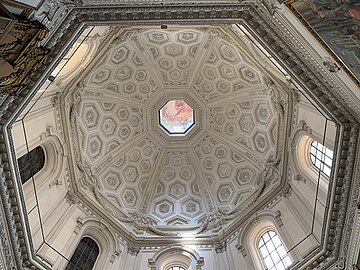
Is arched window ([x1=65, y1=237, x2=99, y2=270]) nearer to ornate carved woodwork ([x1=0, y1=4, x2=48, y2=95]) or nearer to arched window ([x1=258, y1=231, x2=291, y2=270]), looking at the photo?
arched window ([x1=258, y1=231, x2=291, y2=270])

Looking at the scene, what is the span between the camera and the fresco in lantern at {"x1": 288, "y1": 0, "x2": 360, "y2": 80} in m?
7.57

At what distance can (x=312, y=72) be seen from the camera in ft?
34.8

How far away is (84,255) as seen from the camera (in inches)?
653

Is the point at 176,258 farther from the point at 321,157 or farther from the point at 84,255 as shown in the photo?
the point at 321,157

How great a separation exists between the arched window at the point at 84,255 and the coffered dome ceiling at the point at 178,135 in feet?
5.69

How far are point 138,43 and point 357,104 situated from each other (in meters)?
15.2

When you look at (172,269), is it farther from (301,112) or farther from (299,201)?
(301,112)

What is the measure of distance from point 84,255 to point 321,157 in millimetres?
10902

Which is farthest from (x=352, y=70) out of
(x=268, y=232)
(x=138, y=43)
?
(x=138, y=43)

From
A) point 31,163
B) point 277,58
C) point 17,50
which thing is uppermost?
point 31,163

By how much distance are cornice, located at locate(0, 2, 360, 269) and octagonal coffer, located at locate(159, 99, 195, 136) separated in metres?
16.3

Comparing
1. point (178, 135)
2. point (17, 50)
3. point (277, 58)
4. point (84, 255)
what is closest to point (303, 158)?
point (277, 58)

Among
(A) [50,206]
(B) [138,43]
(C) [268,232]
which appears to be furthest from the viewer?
(B) [138,43]

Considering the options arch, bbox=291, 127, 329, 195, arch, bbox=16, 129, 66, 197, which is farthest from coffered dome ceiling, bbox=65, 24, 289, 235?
arch, bbox=16, 129, 66, 197
